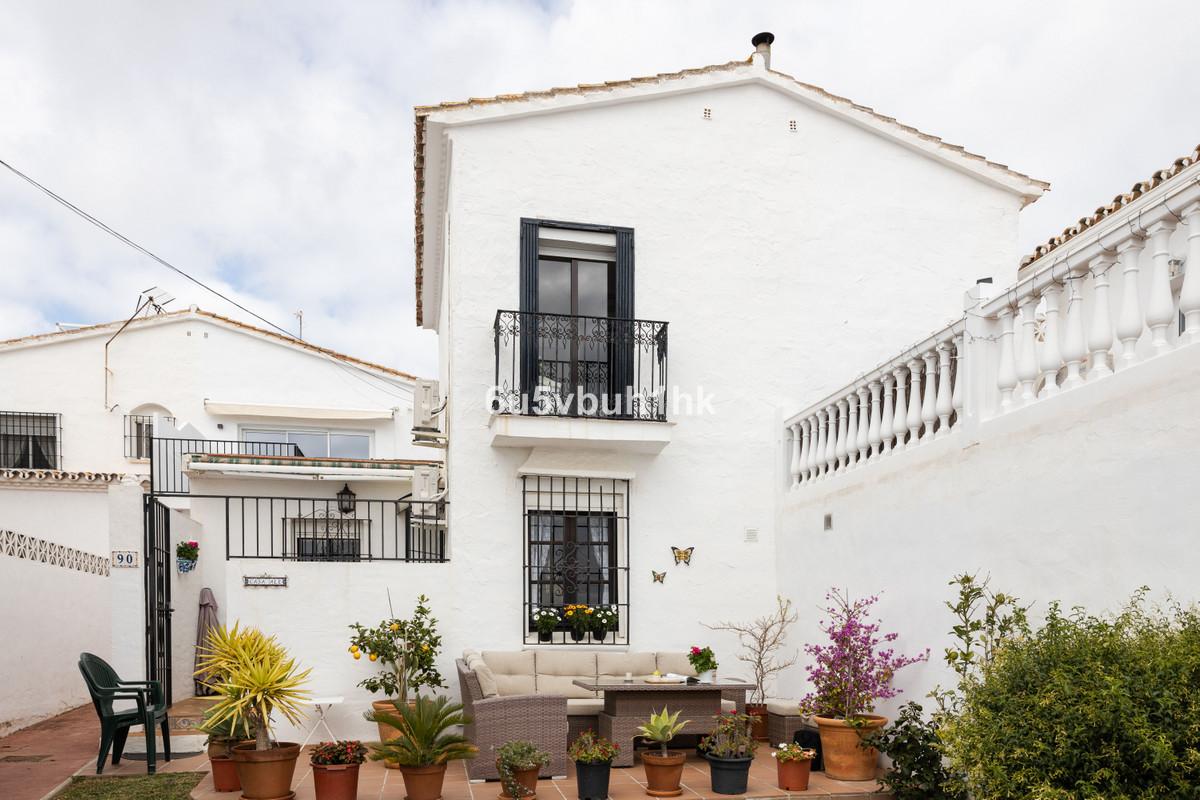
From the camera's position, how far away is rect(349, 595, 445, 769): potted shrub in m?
9.05

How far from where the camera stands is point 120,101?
1191cm

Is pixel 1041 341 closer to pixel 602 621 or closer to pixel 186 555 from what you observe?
pixel 602 621

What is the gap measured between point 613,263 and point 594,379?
54.8 inches

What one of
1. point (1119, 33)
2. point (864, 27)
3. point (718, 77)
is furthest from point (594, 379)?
point (1119, 33)

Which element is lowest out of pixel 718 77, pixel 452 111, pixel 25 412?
pixel 25 412

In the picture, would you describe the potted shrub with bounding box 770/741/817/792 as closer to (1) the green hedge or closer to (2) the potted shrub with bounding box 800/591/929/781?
(2) the potted shrub with bounding box 800/591/929/781

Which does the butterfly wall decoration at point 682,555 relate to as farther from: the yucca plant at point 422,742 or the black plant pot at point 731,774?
the yucca plant at point 422,742

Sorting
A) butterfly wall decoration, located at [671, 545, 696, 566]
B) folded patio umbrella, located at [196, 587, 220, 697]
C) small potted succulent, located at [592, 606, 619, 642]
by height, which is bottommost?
folded patio umbrella, located at [196, 587, 220, 697]

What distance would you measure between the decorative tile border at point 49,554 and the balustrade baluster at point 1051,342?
11454 mm

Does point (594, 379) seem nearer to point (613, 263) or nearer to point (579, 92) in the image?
point (613, 263)

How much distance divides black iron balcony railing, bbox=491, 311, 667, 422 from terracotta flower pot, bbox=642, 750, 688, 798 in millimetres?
3646

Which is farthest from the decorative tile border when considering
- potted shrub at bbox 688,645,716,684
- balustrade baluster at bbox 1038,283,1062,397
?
balustrade baluster at bbox 1038,283,1062,397

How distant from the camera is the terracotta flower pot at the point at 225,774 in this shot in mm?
7312

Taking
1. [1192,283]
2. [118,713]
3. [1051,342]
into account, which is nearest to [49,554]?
[118,713]
